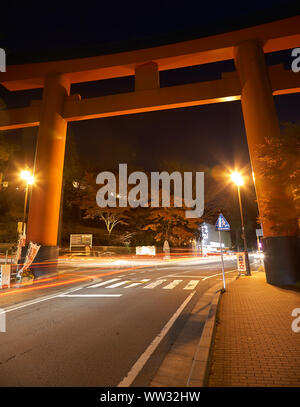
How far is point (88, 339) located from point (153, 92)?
13.8 metres

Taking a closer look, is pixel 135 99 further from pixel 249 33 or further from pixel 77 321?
pixel 77 321

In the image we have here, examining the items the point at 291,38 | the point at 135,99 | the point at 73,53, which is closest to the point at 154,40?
the point at 135,99

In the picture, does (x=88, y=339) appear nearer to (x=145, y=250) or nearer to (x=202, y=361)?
(x=202, y=361)

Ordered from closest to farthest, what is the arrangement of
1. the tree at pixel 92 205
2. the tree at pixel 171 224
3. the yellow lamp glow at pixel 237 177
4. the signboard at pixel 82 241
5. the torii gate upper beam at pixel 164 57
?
the torii gate upper beam at pixel 164 57 → the yellow lamp glow at pixel 237 177 → the signboard at pixel 82 241 → the tree at pixel 171 224 → the tree at pixel 92 205

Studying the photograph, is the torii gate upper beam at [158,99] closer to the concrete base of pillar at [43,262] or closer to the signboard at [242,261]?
the concrete base of pillar at [43,262]

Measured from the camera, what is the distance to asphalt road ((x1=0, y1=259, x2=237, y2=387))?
3.28m

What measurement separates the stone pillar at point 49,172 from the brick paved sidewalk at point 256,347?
1111 centimetres

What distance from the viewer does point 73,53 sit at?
50.4 feet

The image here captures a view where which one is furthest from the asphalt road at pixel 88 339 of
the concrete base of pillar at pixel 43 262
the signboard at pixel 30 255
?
the concrete base of pillar at pixel 43 262

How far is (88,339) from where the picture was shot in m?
4.66

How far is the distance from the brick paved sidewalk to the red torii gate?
5276mm

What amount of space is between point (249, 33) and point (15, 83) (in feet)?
50.7

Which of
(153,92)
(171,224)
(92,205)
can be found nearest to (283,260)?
(153,92)

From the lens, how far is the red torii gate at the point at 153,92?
12.1m
